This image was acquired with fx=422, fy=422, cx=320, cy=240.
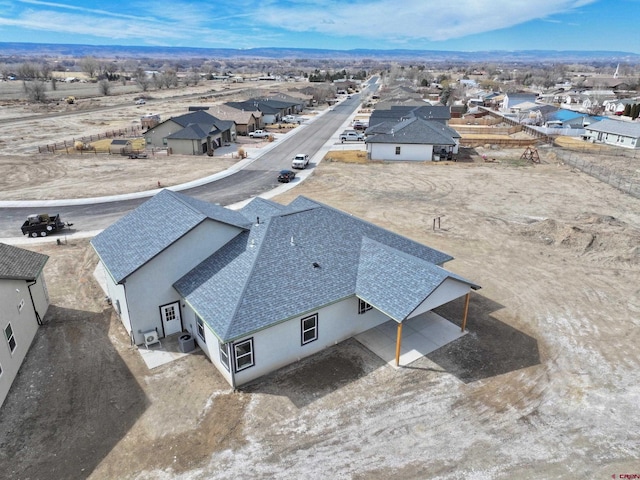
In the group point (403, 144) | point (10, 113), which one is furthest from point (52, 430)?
point (10, 113)

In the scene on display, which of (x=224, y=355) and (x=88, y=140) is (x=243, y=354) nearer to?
(x=224, y=355)

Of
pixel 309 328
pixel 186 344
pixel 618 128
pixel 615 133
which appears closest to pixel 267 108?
pixel 615 133

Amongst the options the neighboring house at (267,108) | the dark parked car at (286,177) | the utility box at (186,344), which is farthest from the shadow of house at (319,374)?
the neighboring house at (267,108)

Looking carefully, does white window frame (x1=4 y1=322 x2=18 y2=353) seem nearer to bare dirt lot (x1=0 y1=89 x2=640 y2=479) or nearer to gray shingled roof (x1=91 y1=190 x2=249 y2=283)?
bare dirt lot (x1=0 y1=89 x2=640 y2=479)

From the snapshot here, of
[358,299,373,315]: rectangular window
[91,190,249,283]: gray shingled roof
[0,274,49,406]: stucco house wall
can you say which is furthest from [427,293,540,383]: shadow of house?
[0,274,49,406]: stucco house wall

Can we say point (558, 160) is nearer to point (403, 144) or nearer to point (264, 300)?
point (403, 144)

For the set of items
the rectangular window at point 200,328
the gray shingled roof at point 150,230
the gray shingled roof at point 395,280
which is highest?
the gray shingled roof at point 150,230

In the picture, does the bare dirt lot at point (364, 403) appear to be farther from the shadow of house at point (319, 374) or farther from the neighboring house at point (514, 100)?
the neighboring house at point (514, 100)
